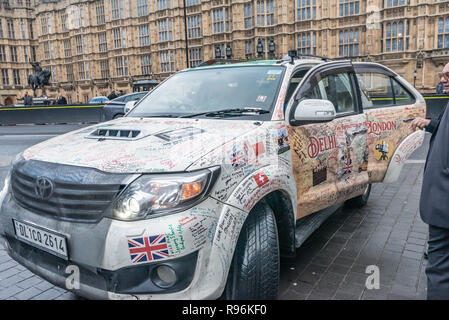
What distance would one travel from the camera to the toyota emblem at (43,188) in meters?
2.14

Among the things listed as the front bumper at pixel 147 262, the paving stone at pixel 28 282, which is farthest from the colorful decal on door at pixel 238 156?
the paving stone at pixel 28 282

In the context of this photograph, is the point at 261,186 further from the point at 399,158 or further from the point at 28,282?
the point at 399,158

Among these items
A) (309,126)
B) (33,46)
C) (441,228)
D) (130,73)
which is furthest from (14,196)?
(33,46)

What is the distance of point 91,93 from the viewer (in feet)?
166

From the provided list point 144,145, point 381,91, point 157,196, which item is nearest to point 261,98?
point 144,145

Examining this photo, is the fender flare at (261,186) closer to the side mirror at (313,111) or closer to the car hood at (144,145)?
the car hood at (144,145)

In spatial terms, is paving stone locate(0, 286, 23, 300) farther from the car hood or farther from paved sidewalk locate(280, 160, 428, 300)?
paved sidewalk locate(280, 160, 428, 300)

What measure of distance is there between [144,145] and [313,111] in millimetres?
1345

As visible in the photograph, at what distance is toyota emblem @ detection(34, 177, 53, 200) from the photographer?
84.2 inches

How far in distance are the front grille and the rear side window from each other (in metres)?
3.24

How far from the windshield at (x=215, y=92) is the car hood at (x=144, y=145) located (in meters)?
0.33

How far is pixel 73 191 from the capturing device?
2049 millimetres
